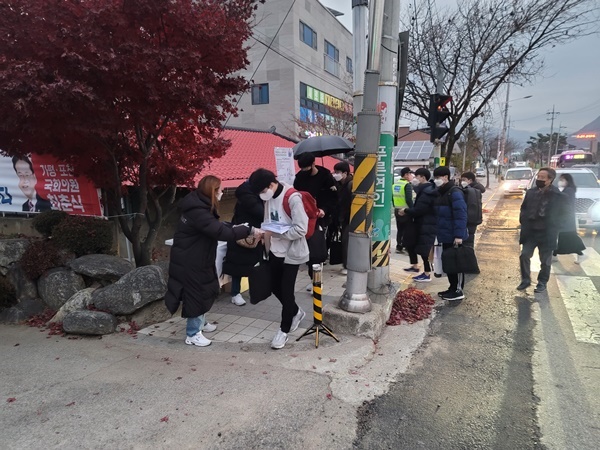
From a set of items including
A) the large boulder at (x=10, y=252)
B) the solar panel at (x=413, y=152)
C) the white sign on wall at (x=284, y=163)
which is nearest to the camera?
the large boulder at (x=10, y=252)

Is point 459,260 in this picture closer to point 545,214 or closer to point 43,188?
point 545,214

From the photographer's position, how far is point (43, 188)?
700 cm

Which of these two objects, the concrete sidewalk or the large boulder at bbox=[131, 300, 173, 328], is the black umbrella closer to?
the concrete sidewalk

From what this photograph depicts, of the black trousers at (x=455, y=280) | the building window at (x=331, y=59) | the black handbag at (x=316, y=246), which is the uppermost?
the building window at (x=331, y=59)

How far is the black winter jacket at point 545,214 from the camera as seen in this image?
5.48 m

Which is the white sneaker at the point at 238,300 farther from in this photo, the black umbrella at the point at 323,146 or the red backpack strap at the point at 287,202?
the black umbrella at the point at 323,146

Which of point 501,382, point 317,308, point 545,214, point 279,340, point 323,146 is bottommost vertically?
point 501,382

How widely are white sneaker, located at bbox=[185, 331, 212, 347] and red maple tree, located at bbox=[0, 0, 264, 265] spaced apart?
98.4 inches

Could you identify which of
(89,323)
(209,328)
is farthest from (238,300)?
(89,323)

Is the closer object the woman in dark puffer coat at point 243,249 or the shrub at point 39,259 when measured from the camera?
the woman in dark puffer coat at point 243,249

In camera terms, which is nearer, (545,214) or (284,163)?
(545,214)

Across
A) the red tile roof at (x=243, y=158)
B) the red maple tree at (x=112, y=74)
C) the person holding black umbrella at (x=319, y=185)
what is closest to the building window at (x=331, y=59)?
the red tile roof at (x=243, y=158)

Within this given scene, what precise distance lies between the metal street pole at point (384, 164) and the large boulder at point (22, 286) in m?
4.74

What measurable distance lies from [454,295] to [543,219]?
1.65 m
